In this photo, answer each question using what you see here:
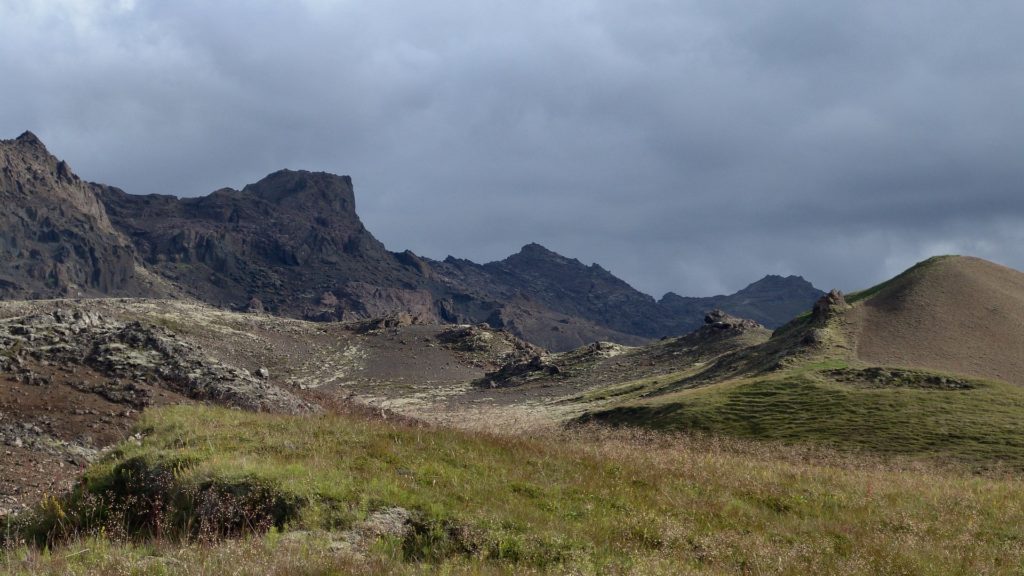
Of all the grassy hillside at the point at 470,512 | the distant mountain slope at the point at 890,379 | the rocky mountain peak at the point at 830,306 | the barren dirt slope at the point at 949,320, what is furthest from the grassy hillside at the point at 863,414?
the rocky mountain peak at the point at 830,306

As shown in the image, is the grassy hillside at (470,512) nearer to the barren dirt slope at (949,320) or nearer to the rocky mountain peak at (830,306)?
the barren dirt slope at (949,320)

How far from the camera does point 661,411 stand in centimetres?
4741

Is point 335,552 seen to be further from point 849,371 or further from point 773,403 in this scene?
point 849,371

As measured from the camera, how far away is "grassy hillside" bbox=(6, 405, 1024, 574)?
8.74 metres

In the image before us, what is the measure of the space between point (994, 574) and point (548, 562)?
A: 22.1ft

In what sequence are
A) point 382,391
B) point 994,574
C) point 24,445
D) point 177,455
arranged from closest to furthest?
1. point 994,574
2. point 177,455
3. point 24,445
4. point 382,391

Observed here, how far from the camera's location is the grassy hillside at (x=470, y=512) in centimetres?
874

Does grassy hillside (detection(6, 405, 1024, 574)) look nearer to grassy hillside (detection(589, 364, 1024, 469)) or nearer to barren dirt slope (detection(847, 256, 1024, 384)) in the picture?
grassy hillside (detection(589, 364, 1024, 469))

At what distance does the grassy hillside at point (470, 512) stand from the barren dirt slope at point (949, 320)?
1710 inches

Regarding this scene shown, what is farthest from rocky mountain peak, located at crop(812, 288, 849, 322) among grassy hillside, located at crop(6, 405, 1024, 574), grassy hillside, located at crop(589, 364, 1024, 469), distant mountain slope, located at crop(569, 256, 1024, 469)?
grassy hillside, located at crop(6, 405, 1024, 574)

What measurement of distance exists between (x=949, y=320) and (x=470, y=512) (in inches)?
2667

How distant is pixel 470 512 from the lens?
1062cm

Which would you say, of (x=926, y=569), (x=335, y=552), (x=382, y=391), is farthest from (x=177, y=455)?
(x=382, y=391)

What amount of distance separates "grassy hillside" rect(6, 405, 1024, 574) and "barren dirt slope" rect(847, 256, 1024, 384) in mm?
43424
